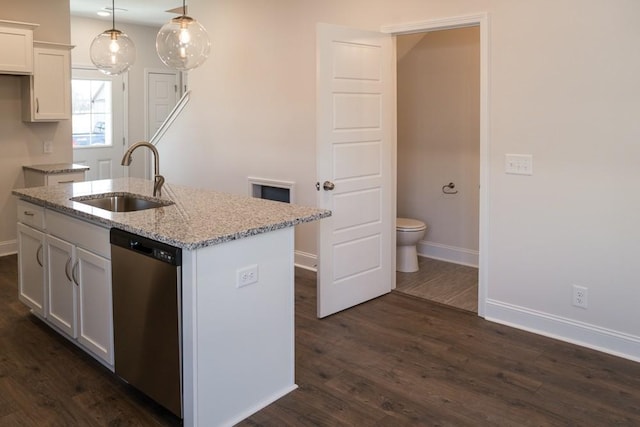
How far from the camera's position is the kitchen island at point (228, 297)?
2318 millimetres

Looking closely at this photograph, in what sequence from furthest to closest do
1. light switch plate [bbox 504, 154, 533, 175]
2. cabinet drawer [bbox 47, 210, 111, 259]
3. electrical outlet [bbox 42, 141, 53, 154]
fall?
electrical outlet [bbox 42, 141, 53, 154], light switch plate [bbox 504, 154, 533, 175], cabinet drawer [bbox 47, 210, 111, 259]

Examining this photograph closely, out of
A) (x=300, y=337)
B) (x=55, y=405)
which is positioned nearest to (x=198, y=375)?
(x=55, y=405)

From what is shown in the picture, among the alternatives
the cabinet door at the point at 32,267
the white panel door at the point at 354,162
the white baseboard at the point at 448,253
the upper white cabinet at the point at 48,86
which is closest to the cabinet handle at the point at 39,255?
the cabinet door at the point at 32,267

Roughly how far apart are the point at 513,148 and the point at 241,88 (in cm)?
304

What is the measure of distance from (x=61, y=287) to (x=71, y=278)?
21 cm

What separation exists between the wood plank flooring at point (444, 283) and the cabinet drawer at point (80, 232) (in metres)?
2.55

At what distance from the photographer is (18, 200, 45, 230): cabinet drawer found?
340 cm

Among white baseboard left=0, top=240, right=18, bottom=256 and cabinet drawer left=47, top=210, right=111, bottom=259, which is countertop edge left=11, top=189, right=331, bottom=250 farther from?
white baseboard left=0, top=240, right=18, bottom=256

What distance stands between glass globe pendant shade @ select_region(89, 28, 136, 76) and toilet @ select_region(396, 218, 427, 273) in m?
2.71

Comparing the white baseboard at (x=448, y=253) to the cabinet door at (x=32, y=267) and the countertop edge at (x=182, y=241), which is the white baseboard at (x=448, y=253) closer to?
the countertop edge at (x=182, y=241)

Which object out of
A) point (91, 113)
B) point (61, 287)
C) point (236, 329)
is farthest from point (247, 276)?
point (91, 113)

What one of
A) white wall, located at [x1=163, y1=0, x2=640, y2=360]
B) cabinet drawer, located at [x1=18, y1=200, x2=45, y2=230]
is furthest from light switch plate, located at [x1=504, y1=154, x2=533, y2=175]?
cabinet drawer, located at [x1=18, y1=200, x2=45, y2=230]

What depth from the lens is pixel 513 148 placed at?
11.9 feet

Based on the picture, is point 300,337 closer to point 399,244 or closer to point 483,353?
point 483,353
